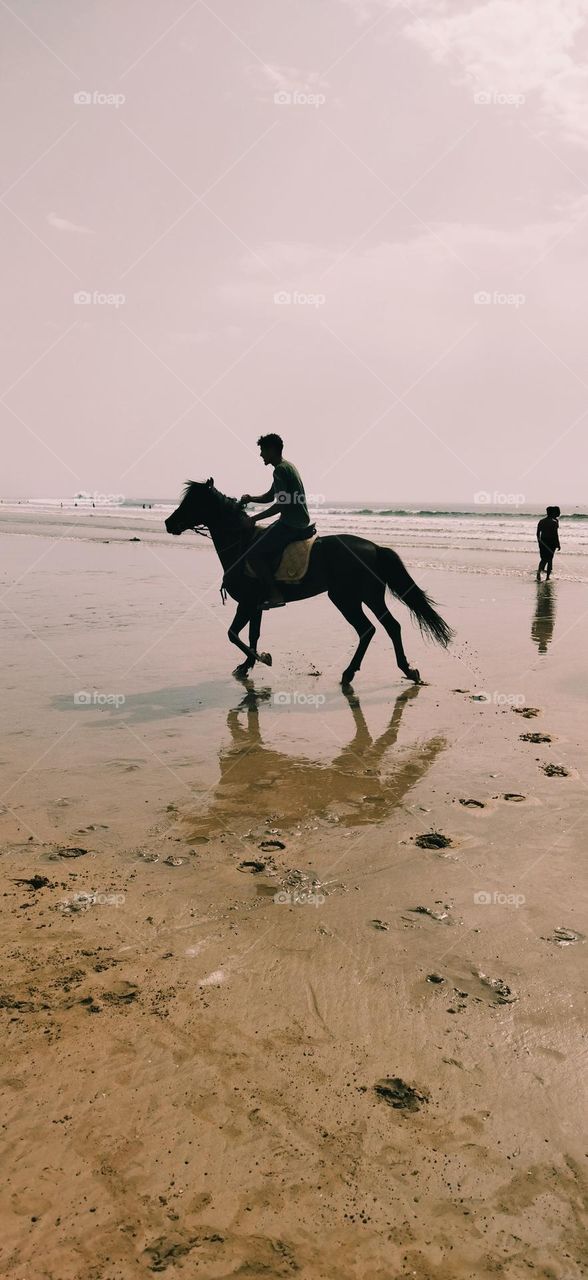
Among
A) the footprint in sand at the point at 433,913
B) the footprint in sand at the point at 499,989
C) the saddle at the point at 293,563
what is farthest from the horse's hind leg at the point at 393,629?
the footprint in sand at the point at 499,989

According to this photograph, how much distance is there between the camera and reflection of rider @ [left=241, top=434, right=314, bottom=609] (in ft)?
28.0

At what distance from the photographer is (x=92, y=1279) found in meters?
1.94

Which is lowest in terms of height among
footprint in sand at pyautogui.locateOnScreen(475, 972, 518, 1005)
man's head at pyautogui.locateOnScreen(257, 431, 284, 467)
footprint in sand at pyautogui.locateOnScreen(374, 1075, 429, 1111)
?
footprint in sand at pyautogui.locateOnScreen(374, 1075, 429, 1111)

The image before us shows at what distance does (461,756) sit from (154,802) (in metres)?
2.65

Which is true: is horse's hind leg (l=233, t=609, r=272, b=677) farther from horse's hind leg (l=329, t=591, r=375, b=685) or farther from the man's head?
the man's head

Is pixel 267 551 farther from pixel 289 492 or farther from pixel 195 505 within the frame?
A: pixel 195 505

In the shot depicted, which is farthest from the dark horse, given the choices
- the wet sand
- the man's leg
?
the wet sand

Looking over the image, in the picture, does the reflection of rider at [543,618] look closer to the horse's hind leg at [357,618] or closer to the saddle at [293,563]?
the horse's hind leg at [357,618]

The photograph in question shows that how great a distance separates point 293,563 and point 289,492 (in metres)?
0.83

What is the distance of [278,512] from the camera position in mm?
8617

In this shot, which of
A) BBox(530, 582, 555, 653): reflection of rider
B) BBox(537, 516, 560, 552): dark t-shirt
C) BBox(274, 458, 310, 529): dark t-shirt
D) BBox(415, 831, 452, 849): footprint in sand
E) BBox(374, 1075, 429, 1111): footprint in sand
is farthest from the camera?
BBox(537, 516, 560, 552): dark t-shirt

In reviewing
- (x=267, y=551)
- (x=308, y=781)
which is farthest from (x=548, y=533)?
(x=308, y=781)

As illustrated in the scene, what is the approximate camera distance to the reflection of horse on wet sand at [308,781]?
4992 millimetres

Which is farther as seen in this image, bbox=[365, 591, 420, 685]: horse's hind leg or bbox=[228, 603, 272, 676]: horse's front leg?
bbox=[365, 591, 420, 685]: horse's hind leg
